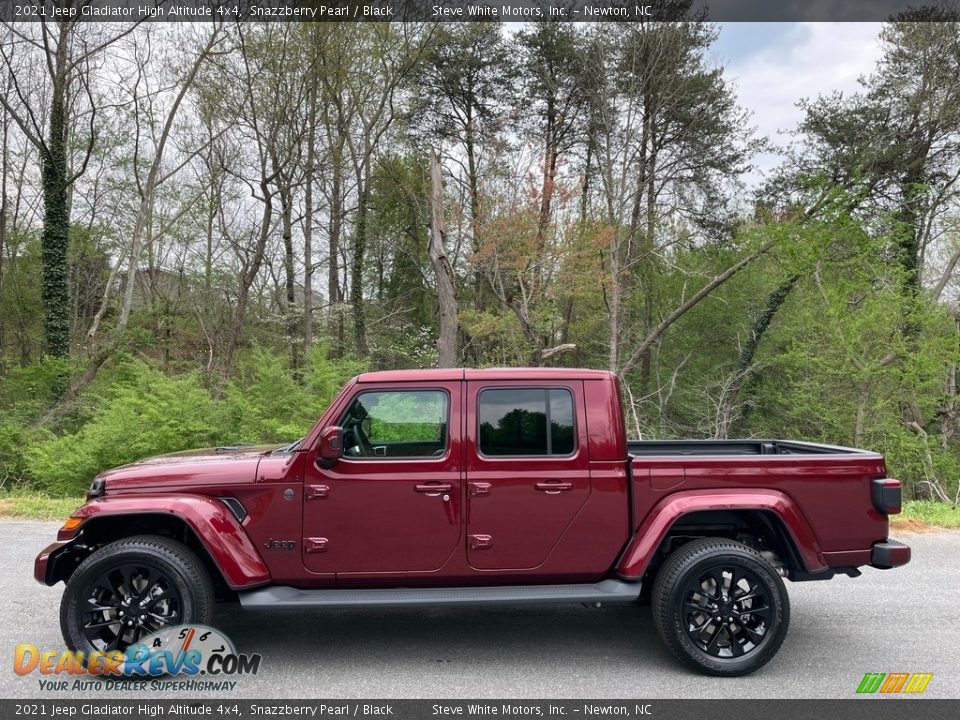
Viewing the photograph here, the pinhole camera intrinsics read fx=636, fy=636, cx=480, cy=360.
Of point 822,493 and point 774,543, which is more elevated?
point 822,493

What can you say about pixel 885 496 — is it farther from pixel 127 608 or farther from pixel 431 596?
pixel 127 608

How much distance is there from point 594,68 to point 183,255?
57.8 ft

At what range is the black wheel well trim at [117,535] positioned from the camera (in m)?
3.89

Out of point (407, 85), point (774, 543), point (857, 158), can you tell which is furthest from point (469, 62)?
point (774, 543)

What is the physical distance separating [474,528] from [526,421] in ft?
2.46

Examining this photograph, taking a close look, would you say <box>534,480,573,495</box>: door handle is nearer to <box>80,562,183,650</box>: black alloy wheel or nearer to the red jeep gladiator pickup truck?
the red jeep gladiator pickup truck

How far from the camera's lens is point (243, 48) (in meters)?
18.5

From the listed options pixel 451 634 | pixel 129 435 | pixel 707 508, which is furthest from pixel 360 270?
pixel 707 508

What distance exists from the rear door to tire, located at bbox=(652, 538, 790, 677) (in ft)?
2.48

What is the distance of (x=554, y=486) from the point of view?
13.0 ft

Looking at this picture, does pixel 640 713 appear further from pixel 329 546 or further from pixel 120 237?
pixel 120 237

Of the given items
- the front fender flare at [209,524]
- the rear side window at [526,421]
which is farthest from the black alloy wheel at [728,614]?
the front fender flare at [209,524]

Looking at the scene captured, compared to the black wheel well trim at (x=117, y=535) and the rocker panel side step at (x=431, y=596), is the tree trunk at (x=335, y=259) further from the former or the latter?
the rocker panel side step at (x=431, y=596)

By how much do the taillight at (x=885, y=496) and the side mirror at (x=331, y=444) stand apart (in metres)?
3.32
